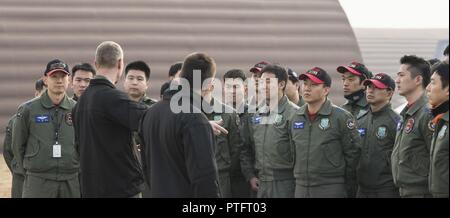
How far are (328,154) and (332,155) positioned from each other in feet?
0.10

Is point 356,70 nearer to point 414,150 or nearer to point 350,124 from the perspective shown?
point 350,124

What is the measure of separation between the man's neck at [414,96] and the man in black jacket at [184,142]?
1689 millimetres

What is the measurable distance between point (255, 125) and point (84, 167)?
2.09 metres

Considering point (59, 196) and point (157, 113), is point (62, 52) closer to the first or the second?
point (59, 196)

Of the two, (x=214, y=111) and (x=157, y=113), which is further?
(x=214, y=111)

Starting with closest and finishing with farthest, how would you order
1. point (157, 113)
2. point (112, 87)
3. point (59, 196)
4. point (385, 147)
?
point (157, 113) < point (112, 87) < point (385, 147) < point (59, 196)

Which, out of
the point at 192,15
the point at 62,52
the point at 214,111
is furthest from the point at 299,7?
the point at 214,111

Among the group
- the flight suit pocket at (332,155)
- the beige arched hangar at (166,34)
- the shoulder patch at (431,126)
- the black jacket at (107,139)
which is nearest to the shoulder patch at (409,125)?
the shoulder patch at (431,126)

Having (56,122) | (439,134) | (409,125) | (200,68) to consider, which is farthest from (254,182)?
(200,68)

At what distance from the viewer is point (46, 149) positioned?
21.9 feet

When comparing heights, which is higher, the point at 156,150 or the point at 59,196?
the point at 156,150

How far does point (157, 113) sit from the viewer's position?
469 cm

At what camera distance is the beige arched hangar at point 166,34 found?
13125 millimetres

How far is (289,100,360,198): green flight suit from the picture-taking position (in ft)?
20.4
